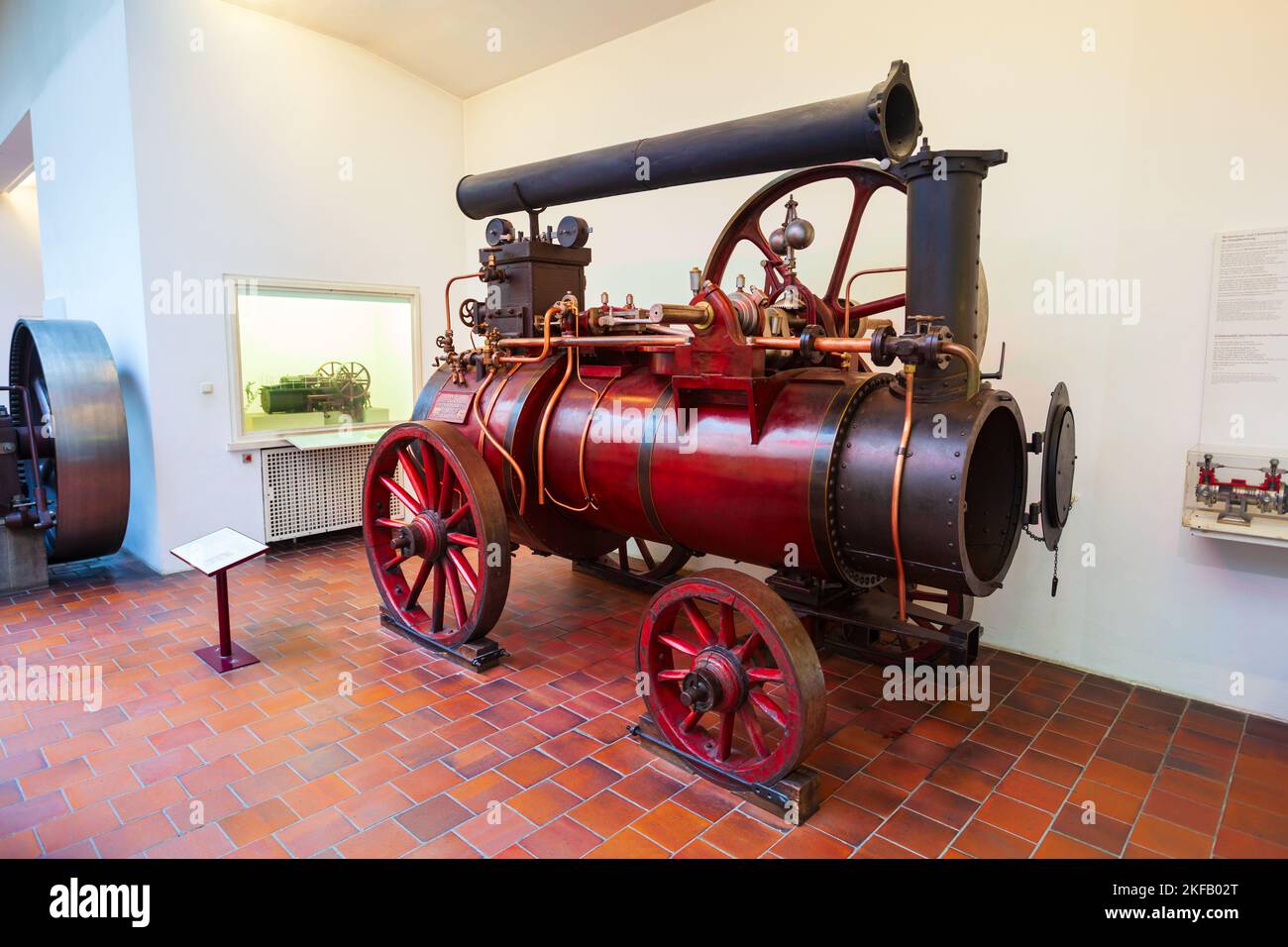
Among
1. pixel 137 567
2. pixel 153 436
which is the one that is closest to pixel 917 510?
pixel 153 436

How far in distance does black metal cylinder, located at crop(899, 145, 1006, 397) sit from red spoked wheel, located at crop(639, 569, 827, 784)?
94 cm

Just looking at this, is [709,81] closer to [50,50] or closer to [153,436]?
[153,436]

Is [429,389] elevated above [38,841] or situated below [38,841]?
above

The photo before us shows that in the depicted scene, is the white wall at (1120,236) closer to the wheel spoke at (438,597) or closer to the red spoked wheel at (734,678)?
the red spoked wheel at (734,678)

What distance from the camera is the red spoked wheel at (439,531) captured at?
354 cm

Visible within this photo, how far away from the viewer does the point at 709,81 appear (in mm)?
4902

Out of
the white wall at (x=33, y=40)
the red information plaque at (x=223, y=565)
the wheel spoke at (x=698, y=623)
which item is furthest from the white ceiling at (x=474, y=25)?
the wheel spoke at (x=698, y=623)

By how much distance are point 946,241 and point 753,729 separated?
1747mm

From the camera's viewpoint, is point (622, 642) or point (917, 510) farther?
point (622, 642)

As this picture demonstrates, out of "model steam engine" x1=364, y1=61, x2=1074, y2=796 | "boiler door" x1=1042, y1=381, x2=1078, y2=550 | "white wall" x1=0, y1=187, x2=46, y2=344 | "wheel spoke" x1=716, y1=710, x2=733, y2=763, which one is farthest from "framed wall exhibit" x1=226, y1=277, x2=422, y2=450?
"white wall" x1=0, y1=187, x2=46, y2=344

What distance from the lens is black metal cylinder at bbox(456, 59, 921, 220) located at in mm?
2725

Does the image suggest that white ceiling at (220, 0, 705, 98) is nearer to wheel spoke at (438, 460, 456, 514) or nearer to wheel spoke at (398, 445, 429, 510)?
wheel spoke at (398, 445, 429, 510)

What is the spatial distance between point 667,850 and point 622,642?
5.51 feet

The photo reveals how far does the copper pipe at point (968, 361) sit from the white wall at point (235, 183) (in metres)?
4.84
